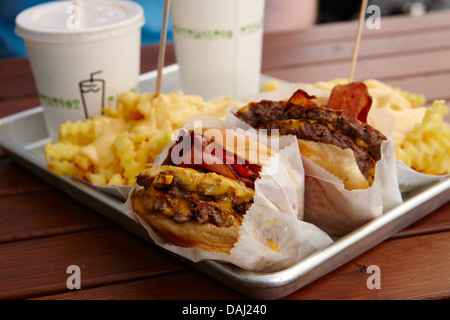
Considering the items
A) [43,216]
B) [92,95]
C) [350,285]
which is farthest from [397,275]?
[92,95]

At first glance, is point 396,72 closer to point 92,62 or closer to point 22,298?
point 92,62

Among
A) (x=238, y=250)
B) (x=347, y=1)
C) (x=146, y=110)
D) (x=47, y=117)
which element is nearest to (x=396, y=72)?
(x=146, y=110)

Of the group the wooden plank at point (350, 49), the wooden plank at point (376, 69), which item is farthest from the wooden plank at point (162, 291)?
the wooden plank at point (350, 49)

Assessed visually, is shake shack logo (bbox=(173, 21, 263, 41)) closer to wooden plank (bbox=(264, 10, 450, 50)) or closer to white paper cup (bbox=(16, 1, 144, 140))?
white paper cup (bbox=(16, 1, 144, 140))

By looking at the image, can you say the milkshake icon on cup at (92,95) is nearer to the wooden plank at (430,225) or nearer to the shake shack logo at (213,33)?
the shake shack logo at (213,33)

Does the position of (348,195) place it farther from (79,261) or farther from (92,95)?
(92,95)
